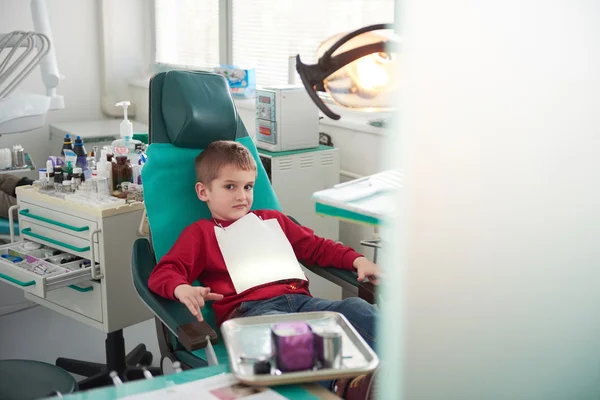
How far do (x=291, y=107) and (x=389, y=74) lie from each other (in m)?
1.97

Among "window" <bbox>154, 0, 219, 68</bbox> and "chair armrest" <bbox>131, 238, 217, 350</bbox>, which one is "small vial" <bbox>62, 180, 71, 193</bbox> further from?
"window" <bbox>154, 0, 219, 68</bbox>

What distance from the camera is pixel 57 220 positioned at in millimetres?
2295

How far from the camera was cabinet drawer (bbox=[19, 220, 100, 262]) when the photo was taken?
2207mm

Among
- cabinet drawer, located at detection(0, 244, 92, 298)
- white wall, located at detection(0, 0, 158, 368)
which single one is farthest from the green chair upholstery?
white wall, located at detection(0, 0, 158, 368)

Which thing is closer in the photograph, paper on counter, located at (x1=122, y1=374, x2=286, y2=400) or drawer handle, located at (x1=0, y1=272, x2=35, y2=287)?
paper on counter, located at (x1=122, y1=374, x2=286, y2=400)

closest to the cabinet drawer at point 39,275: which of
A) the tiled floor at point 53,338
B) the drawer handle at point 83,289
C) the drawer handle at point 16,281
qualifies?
the drawer handle at point 16,281

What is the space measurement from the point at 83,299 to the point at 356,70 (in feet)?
5.71

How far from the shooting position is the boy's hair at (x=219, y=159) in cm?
190

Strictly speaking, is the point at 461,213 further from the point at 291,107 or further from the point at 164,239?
the point at 291,107

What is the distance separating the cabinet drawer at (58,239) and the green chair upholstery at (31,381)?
0.51m

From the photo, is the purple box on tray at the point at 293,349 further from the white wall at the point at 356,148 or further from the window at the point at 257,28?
the window at the point at 257,28

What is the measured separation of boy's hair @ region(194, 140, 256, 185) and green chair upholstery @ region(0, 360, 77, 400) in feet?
2.16

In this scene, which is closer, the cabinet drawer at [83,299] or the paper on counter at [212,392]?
the paper on counter at [212,392]

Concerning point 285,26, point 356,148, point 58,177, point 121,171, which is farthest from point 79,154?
point 285,26
